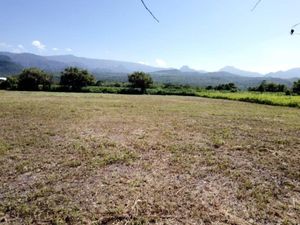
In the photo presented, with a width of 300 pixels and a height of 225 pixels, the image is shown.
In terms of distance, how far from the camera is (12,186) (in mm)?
4977

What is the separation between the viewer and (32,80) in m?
50.9

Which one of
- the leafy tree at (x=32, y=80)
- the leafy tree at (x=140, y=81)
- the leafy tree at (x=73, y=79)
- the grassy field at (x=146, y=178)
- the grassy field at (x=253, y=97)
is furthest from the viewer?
the leafy tree at (x=140, y=81)

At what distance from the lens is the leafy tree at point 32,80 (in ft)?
167

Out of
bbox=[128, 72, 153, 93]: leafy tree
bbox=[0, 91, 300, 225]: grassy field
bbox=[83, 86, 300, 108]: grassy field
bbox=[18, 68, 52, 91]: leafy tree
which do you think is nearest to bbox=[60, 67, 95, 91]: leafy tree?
bbox=[83, 86, 300, 108]: grassy field

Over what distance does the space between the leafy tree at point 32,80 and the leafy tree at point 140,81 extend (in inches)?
632

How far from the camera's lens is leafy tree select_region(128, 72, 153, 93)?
2159 inches

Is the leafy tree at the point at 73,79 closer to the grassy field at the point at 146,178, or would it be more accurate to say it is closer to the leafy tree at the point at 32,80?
the leafy tree at the point at 32,80

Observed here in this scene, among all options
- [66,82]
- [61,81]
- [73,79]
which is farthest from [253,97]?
[61,81]

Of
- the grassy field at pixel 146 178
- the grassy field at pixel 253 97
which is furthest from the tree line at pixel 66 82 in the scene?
the grassy field at pixel 146 178

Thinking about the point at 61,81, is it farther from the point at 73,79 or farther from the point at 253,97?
the point at 253,97

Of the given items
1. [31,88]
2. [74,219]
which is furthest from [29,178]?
[31,88]

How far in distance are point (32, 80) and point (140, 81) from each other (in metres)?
19.9

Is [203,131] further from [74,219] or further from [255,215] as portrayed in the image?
[74,219]

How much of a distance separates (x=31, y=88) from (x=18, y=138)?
4636 centimetres
